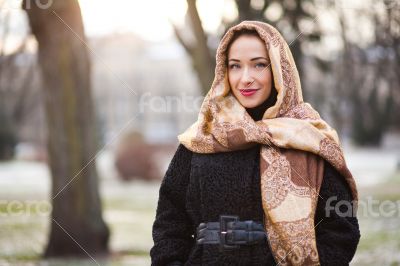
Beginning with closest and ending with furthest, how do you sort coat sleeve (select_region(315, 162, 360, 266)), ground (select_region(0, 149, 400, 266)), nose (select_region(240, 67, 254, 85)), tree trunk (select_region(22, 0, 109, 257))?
coat sleeve (select_region(315, 162, 360, 266))
nose (select_region(240, 67, 254, 85))
tree trunk (select_region(22, 0, 109, 257))
ground (select_region(0, 149, 400, 266))

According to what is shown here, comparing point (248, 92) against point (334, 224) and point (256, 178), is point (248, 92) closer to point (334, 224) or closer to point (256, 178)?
point (256, 178)

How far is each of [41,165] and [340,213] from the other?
25759 millimetres

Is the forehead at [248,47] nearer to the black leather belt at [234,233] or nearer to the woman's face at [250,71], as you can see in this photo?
the woman's face at [250,71]

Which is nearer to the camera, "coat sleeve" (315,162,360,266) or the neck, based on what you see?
"coat sleeve" (315,162,360,266)

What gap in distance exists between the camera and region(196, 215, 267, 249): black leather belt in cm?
261

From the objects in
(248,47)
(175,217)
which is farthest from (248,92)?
(175,217)

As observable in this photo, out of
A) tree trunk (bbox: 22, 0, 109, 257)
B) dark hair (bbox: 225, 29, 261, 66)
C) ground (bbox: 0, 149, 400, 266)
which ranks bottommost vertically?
ground (bbox: 0, 149, 400, 266)

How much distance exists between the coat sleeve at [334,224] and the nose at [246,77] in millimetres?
462

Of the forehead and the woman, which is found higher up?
the forehead

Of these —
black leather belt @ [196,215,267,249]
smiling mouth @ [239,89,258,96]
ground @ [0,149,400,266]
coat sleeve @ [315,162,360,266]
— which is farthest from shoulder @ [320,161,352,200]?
ground @ [0,149,400,266]

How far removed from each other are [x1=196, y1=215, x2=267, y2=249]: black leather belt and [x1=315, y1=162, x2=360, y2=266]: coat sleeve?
23 centimetres

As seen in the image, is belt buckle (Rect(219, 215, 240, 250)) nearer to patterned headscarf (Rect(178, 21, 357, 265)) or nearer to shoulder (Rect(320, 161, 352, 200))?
patterned headscarf (Rect(178, 21, 357, 265))

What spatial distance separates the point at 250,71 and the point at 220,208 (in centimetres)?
55

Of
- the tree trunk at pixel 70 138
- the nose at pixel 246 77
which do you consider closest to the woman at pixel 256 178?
the nose at pixel 246 77
